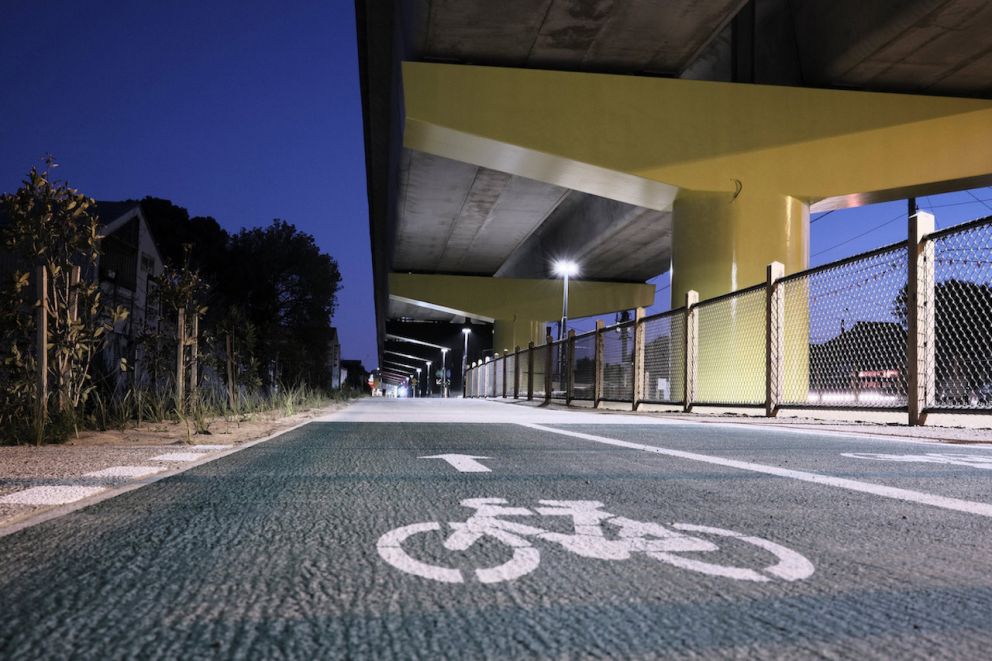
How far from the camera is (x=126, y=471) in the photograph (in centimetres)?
380

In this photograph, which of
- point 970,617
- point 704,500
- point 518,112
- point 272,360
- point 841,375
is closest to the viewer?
point 970,617

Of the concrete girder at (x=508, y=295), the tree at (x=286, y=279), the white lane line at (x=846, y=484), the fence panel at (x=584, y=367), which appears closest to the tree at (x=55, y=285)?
the white lane line at (x=846, y=484)

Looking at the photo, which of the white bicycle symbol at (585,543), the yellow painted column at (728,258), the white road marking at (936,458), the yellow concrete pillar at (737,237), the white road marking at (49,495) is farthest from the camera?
the yellow concrete pillar at (737,237)

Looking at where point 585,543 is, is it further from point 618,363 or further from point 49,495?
point 618,363

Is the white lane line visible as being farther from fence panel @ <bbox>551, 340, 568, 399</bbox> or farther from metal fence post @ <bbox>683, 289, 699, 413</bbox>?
fence panel @ <bbox>551, 340, 568, 399</bbox>

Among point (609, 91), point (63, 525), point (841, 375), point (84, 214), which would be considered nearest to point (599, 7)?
point (609, 91)

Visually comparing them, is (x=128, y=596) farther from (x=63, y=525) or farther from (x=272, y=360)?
(x=272, y=360)

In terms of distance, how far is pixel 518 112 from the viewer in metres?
14.1

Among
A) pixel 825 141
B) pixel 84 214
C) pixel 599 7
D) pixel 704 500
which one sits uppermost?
pixel 599 7

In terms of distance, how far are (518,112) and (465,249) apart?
16.8 meters

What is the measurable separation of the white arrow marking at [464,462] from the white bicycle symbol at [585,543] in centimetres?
117

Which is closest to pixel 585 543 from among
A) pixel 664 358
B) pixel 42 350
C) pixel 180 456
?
pixel 180 456

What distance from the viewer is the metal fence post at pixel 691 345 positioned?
13.0 metres

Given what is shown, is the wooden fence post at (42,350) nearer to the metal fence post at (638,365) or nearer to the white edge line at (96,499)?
the white edge line at (96,499)
